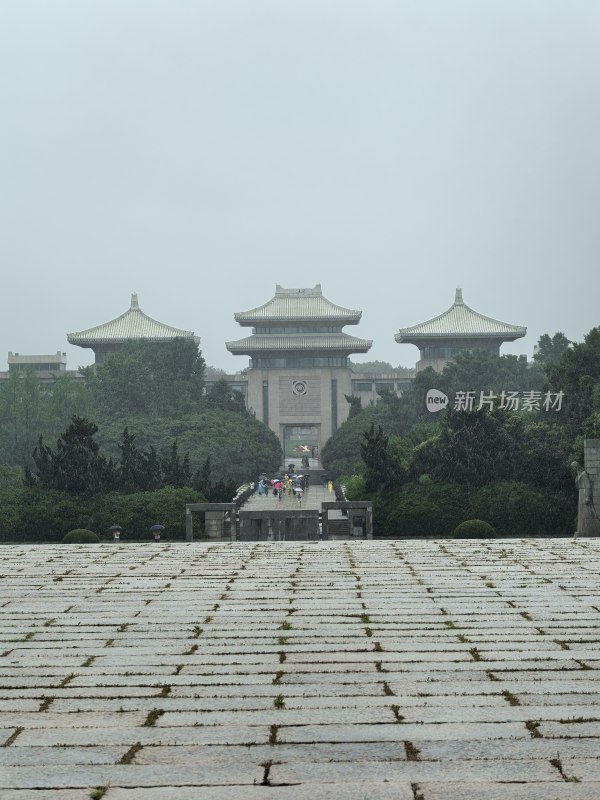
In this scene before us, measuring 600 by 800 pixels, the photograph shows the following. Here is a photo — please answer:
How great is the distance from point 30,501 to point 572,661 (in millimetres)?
21330

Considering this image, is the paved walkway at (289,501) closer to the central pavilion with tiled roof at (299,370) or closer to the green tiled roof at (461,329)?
the central pavilion with tiled roof at (299,370)

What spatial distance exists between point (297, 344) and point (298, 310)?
2.68m

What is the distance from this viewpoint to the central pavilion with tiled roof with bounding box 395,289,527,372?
70.6 meters

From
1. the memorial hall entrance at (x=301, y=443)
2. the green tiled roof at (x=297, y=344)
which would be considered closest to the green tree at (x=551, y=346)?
the green tiled roof at (x=297, y=344)

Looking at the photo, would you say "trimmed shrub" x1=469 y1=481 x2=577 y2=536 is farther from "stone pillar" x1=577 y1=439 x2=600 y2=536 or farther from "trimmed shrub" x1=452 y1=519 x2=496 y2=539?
"stone pillar" x1=577 y1=439 x2=600 y2=536

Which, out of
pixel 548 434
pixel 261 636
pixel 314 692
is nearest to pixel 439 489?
pixel 548 434

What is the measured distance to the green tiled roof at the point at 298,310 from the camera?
69.0 meters

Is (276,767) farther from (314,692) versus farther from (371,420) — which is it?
(371,420)

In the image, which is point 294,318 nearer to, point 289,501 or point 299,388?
point 299,388

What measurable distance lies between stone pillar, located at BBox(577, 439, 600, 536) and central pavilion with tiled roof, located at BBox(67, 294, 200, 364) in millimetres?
51365

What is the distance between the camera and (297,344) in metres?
68.7

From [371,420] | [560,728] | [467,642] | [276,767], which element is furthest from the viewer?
[371,420]

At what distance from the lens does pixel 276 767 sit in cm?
520

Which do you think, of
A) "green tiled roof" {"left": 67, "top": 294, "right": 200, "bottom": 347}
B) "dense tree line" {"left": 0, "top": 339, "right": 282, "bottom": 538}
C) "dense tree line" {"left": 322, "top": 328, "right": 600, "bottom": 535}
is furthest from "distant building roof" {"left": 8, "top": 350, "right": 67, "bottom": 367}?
"dense tree line" {"left": 322, "top": 328, "right": 600, "bottom": 535}
